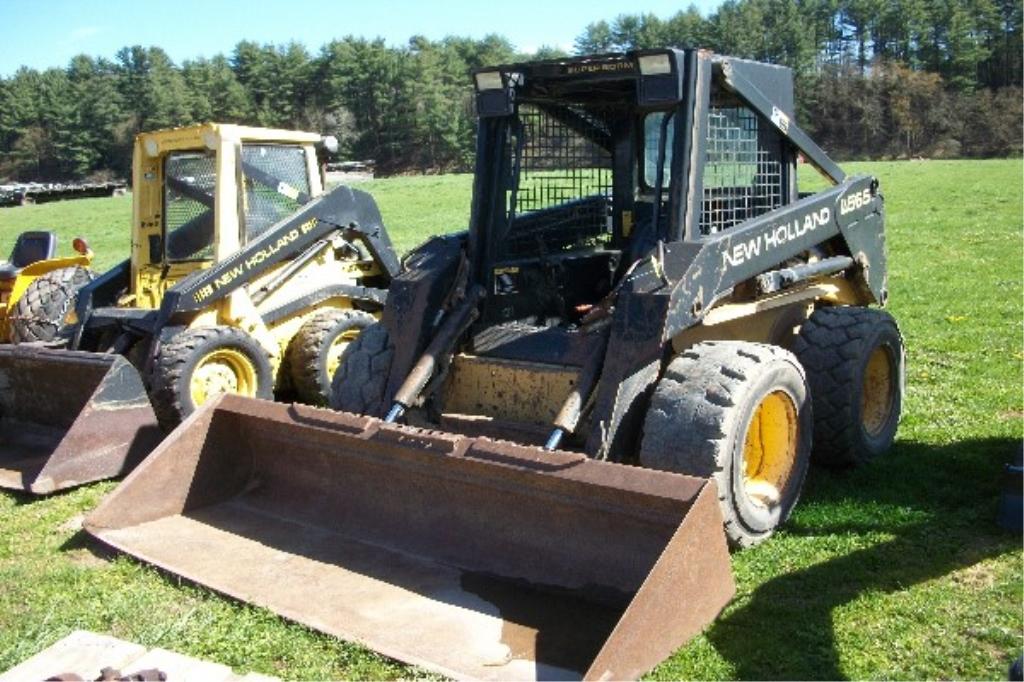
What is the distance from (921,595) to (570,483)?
1435 millimetres

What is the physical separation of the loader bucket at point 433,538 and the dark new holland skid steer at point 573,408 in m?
0.01

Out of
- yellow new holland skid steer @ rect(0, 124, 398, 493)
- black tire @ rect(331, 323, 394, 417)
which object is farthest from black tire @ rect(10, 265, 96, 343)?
black tire @ rect(331, 323, 394, 417)

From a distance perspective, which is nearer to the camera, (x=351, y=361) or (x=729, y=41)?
(x=351, y=361)

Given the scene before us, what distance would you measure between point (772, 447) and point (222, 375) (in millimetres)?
3706

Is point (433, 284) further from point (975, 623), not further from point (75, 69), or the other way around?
point (75, 69)

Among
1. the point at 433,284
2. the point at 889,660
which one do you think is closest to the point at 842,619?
the point at 889,660

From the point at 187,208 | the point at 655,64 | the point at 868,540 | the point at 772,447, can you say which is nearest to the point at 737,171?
A: the point at 655,64

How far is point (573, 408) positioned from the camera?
181 inches

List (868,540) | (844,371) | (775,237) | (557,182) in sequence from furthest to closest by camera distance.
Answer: (557,182)
(844,371)
(775,237)
(868,540)

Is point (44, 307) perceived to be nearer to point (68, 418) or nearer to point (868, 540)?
point (68, 418)

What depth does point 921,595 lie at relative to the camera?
4.12m

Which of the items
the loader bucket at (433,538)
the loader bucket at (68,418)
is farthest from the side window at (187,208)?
the loader bucket at (433,538)

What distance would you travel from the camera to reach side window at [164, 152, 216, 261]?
7824 mm

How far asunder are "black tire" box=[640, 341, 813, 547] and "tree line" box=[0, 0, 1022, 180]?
48.5 meters
